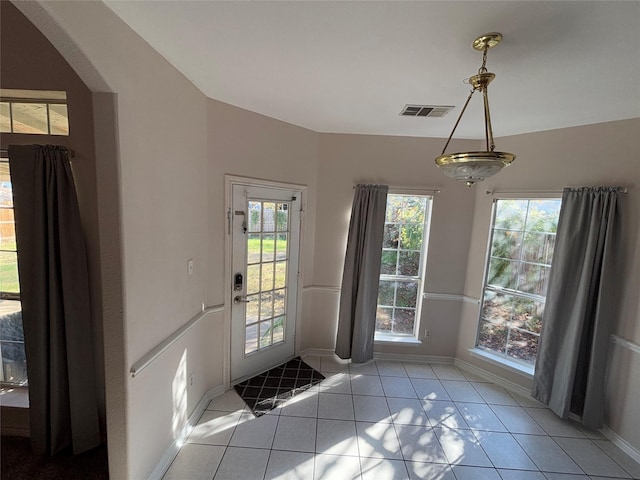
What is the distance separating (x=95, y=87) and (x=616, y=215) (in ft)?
11.6

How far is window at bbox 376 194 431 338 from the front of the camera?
10.2ft

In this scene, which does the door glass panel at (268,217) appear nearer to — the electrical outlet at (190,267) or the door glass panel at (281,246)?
the door glass panel at (281,246)

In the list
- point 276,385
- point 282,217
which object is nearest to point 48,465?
point 276,385

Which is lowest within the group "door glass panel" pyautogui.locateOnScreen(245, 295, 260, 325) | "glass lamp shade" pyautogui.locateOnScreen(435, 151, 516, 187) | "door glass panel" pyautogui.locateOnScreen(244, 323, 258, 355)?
"door glass panel" pyautogui.locateOnScreen(244, 323, 258, 355)

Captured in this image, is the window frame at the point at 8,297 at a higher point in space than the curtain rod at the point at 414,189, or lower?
lower

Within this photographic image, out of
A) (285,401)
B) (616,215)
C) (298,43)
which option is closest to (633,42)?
(616,215)

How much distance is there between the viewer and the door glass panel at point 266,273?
262 centimetres

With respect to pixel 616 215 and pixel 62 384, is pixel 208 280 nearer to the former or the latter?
pixel 62 384

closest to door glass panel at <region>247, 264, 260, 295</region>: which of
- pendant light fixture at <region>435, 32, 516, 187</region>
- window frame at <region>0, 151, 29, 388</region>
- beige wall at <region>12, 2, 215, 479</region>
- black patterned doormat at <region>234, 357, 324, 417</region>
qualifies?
beige wall at <region>12, 2, 215, 479</region>

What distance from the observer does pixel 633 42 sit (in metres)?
1.29

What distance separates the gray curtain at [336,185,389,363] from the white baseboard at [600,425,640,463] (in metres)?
2.00

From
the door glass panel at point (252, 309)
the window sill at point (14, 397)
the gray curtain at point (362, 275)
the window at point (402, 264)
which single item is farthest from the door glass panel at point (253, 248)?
the window sill at point (14, 397)

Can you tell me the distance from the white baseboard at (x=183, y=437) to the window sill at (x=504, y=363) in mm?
2729

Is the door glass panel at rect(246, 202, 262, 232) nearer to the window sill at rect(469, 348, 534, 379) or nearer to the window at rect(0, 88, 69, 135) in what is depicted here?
the window at rect(0, 88, 69, 135)
